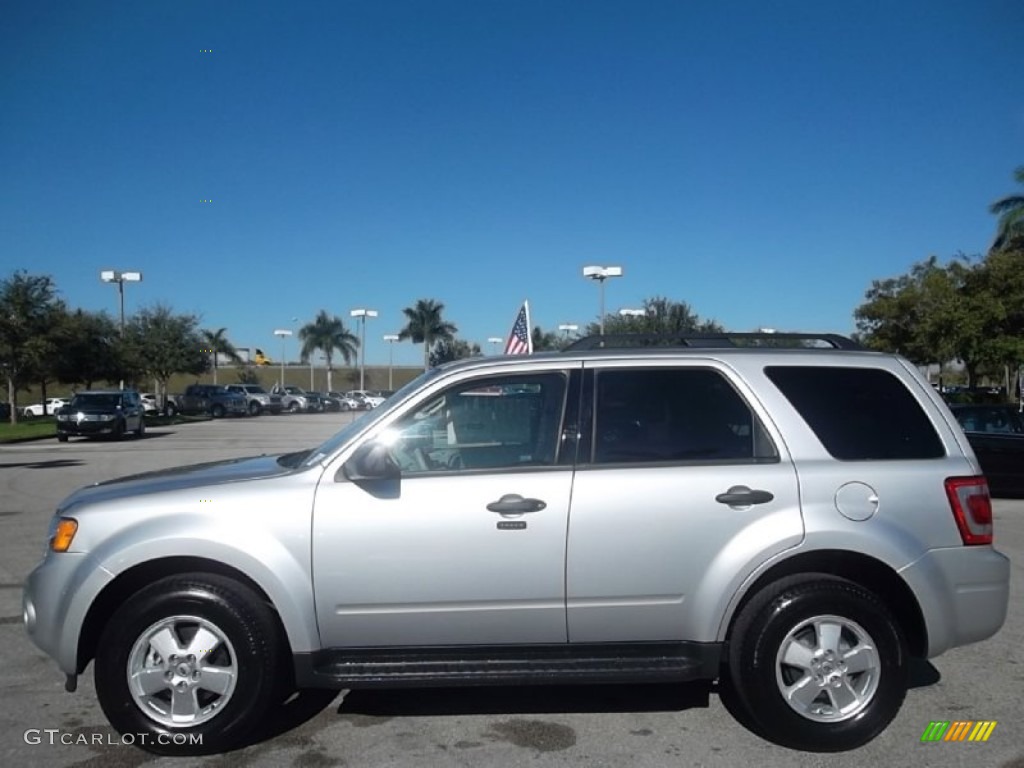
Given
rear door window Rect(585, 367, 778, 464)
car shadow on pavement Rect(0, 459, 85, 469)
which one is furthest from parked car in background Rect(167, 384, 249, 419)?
rear door window Rect(585, 367, 778, 464)

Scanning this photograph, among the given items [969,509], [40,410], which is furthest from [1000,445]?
[40,410]

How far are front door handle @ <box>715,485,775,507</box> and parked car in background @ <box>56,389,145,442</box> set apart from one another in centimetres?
2690

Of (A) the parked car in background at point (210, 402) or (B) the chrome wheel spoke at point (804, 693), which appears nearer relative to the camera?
(B) the chrome wheel spoke at point (804, 693)

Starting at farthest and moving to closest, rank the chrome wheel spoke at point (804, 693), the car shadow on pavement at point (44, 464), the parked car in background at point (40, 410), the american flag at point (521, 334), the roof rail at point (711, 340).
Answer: the parked car in background at point (40, 410) < the car shadow on pavement at point (44, 464) < the american flag at point (521, 334) < the roof rail at point (711, 340) < the chrome wheel spoke at point (804, 693)

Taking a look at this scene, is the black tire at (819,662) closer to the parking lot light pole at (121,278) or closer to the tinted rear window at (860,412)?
the tinted rear window at (860,412)

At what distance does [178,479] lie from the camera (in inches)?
164

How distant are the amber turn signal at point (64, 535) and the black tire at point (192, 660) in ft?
1.33

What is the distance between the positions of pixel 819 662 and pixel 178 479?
3.23m

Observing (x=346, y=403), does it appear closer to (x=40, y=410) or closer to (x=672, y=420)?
(x=40, y=410)

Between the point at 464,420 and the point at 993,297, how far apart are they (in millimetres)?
27518

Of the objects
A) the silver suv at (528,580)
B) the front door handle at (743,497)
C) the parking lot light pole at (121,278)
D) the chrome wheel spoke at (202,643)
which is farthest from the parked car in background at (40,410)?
the front door handle at (743,497)

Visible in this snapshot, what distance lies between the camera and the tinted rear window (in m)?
4.13

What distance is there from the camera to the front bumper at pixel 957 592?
3963mm

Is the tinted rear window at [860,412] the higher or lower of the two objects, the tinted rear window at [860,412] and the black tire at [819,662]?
the higher
